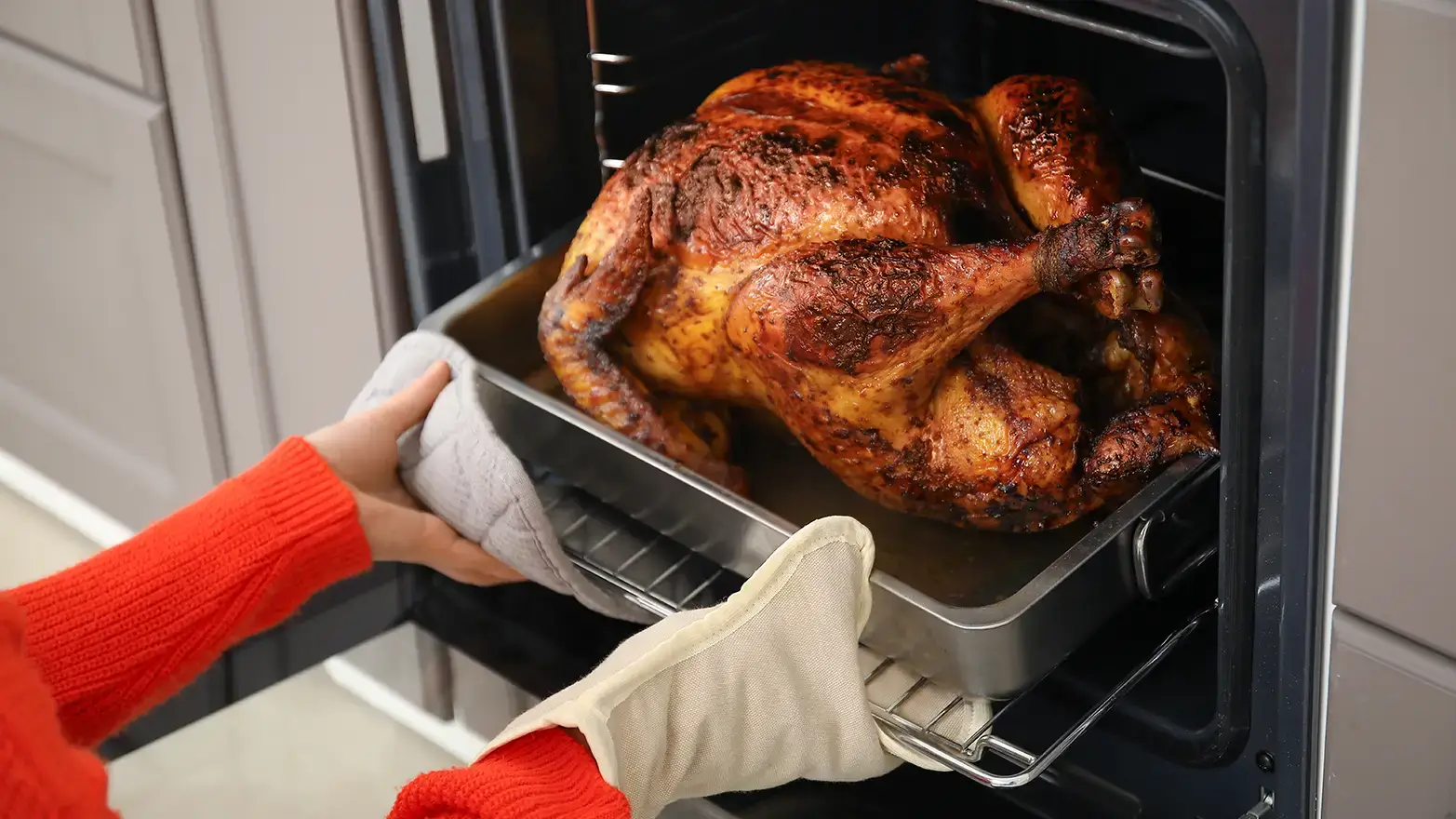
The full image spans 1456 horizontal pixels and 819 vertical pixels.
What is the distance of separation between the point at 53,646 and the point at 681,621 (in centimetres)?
44

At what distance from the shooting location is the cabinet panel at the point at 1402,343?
0.70m

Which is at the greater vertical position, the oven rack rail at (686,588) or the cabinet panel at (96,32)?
the cabinet panel at (96,32)

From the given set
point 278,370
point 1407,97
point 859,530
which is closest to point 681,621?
point 859,530

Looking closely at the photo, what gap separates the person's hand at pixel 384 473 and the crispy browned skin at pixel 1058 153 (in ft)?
1.48

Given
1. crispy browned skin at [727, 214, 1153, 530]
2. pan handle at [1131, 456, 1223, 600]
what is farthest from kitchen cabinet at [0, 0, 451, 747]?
pan handle at [1131, 456, 1223, 600]

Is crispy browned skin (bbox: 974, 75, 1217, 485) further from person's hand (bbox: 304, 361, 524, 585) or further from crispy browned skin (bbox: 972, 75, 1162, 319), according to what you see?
person's hand (bbox: 304, 361, 524, 585)

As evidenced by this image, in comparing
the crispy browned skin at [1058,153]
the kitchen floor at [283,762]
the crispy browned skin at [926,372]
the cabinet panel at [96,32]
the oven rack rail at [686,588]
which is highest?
the cabinet panel at [96,32]

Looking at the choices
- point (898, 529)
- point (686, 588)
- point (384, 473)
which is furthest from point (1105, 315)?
point (384, 473)

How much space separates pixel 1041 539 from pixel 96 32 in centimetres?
96

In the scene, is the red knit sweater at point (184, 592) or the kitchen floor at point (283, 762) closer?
the red knit sweater at point (184, 592)

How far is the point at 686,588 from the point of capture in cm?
120

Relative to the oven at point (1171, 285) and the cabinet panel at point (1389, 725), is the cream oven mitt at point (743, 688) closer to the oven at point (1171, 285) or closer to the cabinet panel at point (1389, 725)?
the oven at point (1171, 285)

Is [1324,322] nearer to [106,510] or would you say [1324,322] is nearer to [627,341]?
[627,341]

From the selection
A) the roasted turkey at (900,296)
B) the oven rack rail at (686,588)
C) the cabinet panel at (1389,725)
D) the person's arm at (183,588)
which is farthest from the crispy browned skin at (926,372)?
the person's arm at (183,588)
